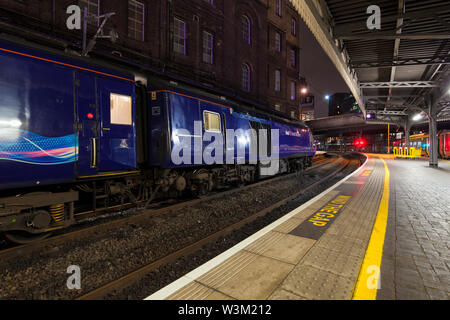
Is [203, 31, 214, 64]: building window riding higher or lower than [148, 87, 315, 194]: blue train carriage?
higher

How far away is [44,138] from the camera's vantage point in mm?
3789

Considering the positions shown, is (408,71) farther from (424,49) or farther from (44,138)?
(44,138)

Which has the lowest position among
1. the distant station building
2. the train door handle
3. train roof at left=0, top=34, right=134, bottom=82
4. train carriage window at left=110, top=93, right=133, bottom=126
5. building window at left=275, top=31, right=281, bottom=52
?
the train door handle

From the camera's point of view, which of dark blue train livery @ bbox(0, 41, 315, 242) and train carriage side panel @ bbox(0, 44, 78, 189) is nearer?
train carriage side panel @ bbox(0, 44, 78, 189)

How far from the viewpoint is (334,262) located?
310 cm

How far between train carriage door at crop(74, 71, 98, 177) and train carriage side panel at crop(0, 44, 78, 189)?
0.11m

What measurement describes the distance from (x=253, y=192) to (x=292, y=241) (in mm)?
5116

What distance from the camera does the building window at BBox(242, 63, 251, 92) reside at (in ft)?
71.5

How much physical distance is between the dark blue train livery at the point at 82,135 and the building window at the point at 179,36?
34.0 ft

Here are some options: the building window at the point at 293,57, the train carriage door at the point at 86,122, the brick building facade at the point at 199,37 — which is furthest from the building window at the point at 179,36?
the building window at the point at 293,57

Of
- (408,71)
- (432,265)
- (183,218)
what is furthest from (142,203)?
(408,71)
